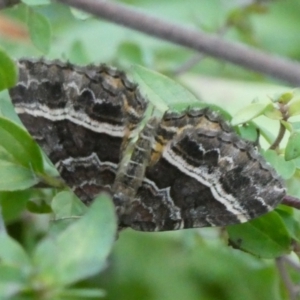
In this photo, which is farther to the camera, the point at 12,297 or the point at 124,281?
the point at 124,281

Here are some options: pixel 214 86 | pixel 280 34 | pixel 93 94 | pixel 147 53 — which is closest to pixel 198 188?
pixel 93 94

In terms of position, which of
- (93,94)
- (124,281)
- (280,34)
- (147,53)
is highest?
(93,94)

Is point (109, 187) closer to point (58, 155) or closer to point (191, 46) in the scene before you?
point (58, 155)

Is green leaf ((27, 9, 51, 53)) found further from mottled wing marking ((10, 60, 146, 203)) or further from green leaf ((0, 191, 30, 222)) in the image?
green leaf ((0, 191, 30, 222))

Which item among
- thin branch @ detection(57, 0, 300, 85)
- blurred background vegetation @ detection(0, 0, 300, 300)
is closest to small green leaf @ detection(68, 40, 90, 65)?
blurred background vegetation @ detection(0, 0, 300, 300)

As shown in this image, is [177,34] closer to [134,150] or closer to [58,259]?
[134,150]

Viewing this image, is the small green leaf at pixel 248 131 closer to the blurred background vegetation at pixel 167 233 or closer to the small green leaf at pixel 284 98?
the small green leaf at pixel 284 98
